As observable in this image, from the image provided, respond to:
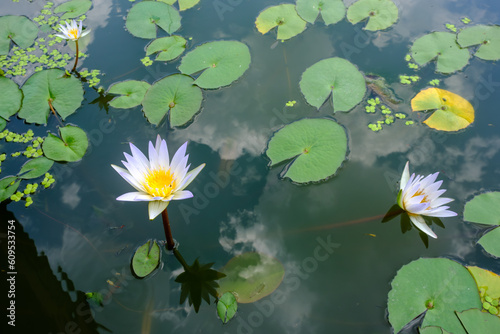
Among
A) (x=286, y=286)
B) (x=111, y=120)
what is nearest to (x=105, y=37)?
(x=111, y=120)

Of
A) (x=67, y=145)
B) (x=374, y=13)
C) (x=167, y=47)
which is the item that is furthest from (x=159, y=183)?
(x=374, y=13)

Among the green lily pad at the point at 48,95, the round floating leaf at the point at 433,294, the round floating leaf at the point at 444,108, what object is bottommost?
the round floating leaf at the point at 433,294

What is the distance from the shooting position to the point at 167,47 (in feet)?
14.9

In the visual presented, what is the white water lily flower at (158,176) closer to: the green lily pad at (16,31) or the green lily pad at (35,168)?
the green lily pad at (35,168)

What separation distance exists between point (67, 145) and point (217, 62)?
2107 millimetres

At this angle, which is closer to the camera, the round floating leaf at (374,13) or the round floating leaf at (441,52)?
the round floating leaf at (441,52)

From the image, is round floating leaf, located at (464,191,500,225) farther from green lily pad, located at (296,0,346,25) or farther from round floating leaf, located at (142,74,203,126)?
green lily pad, located at (296,0,346,25)

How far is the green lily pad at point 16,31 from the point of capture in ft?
15.4

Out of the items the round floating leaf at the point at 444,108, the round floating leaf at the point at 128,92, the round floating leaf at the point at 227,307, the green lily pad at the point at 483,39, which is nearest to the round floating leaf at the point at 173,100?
the round floating leaf at the point at 128,92

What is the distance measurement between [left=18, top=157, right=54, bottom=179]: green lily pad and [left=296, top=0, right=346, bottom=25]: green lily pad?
396 centimetres

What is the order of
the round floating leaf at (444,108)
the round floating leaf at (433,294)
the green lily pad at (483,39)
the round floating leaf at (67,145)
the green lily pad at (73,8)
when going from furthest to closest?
the green lily pad at (73,8), the green lily pad at (483,39), the round floating leaf at (444,108), the round floating leaf at (67,145), the round floating leaf at (433,294)

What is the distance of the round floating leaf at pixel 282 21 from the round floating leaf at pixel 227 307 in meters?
3.62

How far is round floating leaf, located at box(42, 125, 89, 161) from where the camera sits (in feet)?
11.3

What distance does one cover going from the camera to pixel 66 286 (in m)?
2.75
